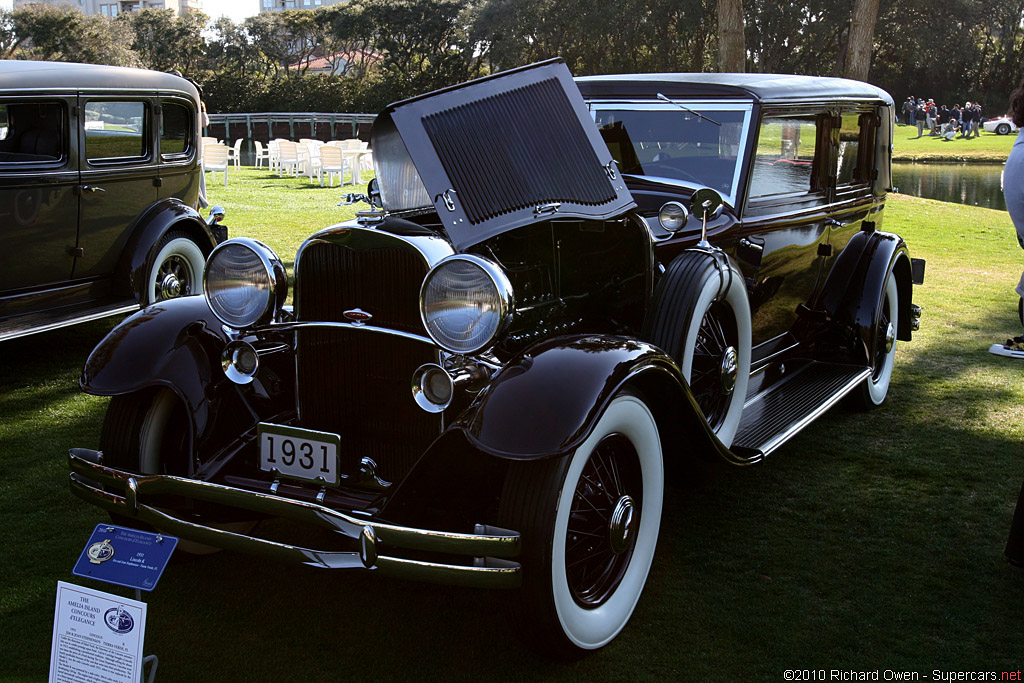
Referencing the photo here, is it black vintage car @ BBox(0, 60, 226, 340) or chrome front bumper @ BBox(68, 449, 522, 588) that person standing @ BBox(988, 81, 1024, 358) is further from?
black vintage car @ BBox(0, 60, 226, 340)

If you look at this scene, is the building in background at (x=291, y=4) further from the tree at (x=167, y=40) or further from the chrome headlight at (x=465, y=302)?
the chrome headlight at (x=465, y=302)

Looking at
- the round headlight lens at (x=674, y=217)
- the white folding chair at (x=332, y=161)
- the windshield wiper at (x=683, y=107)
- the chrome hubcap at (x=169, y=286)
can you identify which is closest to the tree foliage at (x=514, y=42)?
the white folding chair at (x=332, y=161)

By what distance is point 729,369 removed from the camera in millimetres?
3574

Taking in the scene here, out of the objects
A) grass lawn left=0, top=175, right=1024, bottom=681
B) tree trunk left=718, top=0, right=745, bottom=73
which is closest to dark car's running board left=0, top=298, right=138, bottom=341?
grass lawn left=0, top=175, right=1024, bottom=681

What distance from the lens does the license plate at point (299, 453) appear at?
107 inches

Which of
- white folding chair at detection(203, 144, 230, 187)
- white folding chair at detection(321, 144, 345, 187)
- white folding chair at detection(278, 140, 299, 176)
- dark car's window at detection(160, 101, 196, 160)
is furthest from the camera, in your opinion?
white folding chair at detection(278, 140, 299, 176)

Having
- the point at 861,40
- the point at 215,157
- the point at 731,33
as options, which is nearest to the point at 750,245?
the point at 731,33

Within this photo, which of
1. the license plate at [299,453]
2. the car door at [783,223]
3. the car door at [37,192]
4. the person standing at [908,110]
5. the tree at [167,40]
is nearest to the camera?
the license plate at [299,453]

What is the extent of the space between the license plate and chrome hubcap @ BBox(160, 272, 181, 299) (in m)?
4.19

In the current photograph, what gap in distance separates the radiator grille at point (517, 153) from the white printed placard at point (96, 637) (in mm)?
1500

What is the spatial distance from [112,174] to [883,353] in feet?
17.5

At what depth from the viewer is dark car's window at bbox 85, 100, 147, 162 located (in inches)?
243

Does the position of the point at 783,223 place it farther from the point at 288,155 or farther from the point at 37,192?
the point at 288,155

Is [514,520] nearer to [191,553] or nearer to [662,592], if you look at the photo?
[662,592]
